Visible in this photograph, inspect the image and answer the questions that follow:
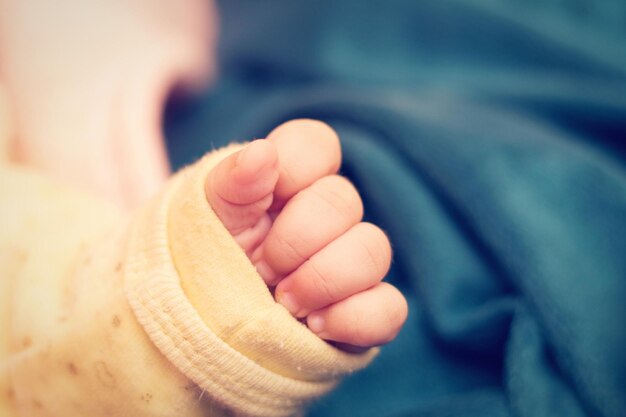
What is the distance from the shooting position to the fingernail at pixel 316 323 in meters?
0.31

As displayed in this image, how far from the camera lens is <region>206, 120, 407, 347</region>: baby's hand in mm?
296

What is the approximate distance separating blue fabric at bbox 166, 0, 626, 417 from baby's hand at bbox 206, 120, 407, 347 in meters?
0.08

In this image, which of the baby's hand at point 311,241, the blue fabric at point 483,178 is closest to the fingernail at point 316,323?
the baby's hand at point 311,241

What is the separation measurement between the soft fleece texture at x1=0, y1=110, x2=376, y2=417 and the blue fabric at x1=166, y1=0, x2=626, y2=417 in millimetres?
117

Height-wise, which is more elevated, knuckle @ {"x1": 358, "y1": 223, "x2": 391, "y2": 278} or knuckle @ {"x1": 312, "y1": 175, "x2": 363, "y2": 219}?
knuckle @ {"x1": 312, "y1": 175, "x2": 363, "y2": 219}

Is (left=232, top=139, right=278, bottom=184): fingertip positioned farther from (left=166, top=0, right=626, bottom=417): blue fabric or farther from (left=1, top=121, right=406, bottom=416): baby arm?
(left=166, top=0, right=626, bottom=417): blue fabric

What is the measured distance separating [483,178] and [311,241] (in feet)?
0.68

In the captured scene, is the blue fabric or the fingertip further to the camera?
the blue fabric

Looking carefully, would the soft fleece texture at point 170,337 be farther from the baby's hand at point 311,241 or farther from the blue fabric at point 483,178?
the blue fabric at point 483,178

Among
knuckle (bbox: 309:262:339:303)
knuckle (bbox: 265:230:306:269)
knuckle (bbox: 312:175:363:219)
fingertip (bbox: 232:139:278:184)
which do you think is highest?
fingertip (bbox: 232:139:278:184)

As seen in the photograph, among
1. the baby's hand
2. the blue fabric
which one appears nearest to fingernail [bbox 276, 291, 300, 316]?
the baby's hand

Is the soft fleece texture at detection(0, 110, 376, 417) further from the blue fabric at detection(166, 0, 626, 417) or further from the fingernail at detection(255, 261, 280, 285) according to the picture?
the blue fabric at detection(166, 0, 626, 417)

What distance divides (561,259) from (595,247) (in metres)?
0.03

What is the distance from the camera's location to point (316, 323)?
312 mm
